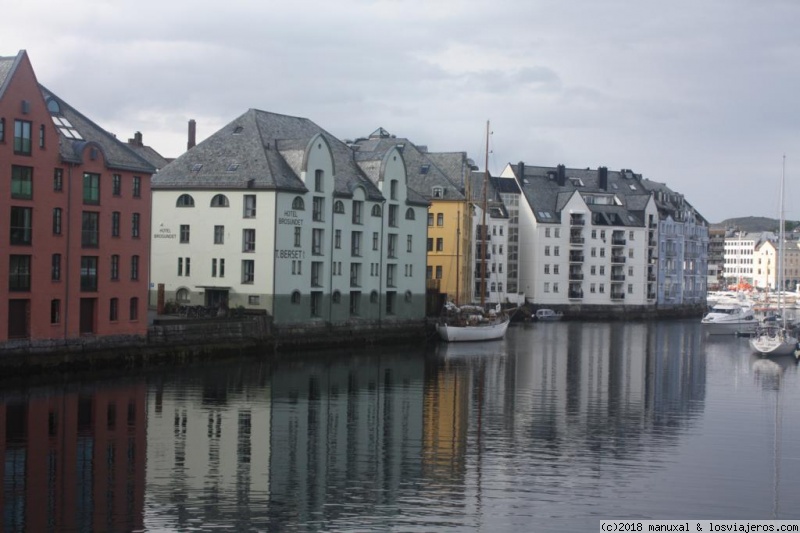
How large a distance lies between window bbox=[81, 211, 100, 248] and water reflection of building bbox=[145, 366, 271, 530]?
32.4ft

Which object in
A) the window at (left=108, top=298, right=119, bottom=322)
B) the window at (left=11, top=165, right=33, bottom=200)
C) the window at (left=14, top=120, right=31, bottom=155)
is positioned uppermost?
the window at (left=14, top=120, right=31, bottom=155)

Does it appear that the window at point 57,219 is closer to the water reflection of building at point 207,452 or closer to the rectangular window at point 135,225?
the rectangular window at point 135,225

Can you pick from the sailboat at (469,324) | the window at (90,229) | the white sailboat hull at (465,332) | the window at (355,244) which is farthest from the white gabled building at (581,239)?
the window at (90,229)

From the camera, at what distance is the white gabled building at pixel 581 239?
482 feet

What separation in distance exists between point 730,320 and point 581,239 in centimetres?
2516

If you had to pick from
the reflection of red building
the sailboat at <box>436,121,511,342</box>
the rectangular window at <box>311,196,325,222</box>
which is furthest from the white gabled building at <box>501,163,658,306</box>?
the reflection of red building

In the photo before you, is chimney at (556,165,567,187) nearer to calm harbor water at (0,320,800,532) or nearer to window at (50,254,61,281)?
calm harbor water at (0,320,800,532)

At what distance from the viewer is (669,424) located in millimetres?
50250

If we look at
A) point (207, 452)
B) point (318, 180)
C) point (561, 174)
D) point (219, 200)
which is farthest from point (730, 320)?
point (207, 452)

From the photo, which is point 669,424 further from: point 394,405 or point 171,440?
point 171,440

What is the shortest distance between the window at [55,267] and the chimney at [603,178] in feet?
372

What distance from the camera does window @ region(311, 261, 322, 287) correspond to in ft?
272

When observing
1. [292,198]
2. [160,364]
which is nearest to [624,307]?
[292,198]

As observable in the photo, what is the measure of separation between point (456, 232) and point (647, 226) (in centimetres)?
4875
